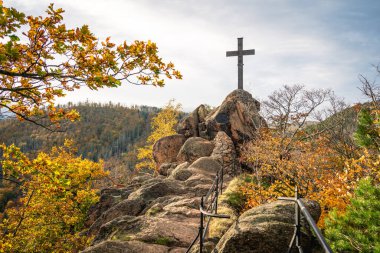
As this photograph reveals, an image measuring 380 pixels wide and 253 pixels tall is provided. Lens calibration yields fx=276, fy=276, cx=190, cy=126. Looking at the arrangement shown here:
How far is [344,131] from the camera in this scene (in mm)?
22406

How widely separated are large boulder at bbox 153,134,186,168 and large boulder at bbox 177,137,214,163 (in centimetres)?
343

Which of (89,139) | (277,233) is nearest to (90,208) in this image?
(277,233)

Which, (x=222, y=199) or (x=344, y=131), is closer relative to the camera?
(x=222, y=199)

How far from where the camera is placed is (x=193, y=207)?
11578 mm

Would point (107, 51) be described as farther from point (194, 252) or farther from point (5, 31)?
point (194, 252)

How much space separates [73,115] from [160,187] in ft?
34.0

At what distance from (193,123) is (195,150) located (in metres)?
5.80

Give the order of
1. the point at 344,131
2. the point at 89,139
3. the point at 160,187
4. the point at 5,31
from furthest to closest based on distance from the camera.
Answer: the point at 89,139 → the point at 344,131 → the point at 160,187 → the point at 5,31

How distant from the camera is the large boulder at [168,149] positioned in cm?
3045

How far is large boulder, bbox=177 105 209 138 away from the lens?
30941 mm

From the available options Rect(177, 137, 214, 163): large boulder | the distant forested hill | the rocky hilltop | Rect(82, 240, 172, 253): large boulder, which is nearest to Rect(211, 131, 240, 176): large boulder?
the rocky hilltop

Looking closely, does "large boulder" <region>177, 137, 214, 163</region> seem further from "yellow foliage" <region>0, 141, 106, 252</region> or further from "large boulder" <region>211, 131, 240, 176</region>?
"yellow foliage" <region>0, 141, 106, 252</region>

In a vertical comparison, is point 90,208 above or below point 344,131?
below

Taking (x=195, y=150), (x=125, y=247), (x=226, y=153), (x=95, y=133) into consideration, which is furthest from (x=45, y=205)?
(x=95, y=133)
